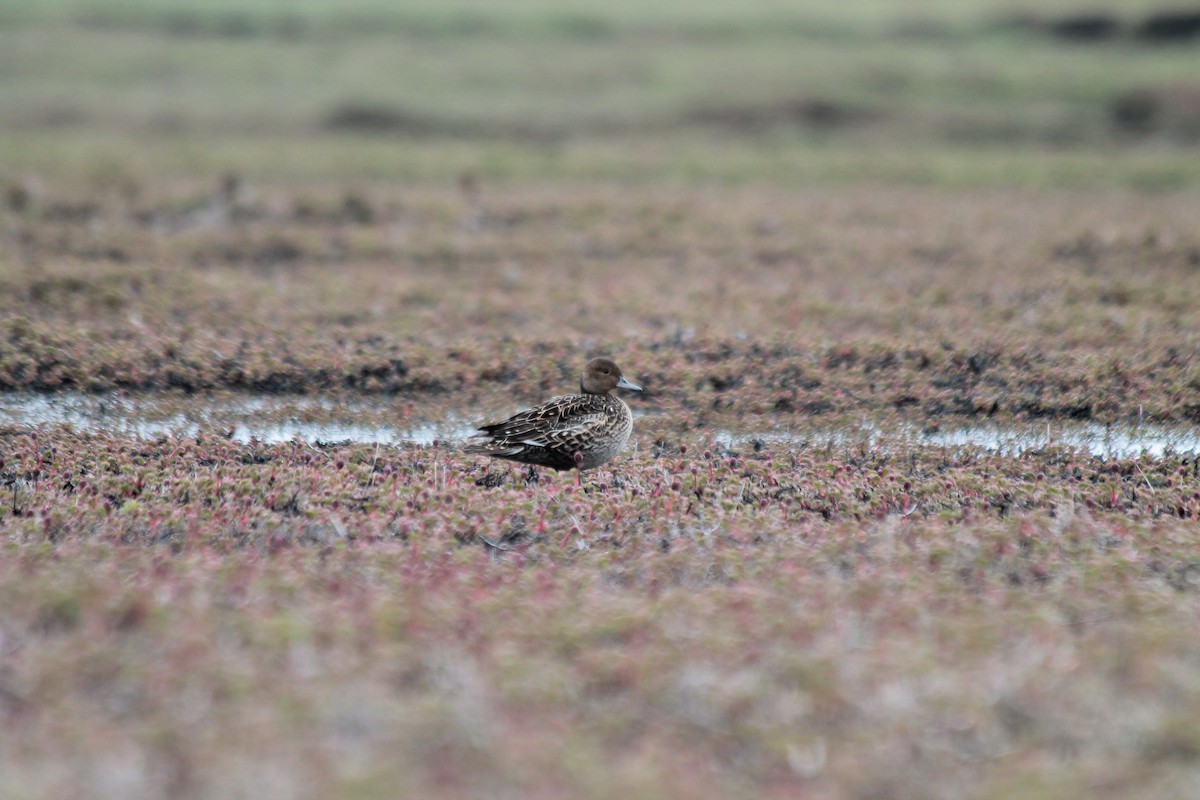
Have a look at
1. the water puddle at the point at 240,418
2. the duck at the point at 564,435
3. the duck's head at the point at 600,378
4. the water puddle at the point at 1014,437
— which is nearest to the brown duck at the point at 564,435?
the duck at the point at 564,435

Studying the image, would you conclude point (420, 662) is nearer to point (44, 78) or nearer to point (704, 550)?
point (704, 550)

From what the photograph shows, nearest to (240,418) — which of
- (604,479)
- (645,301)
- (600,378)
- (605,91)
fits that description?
→ (600,378)

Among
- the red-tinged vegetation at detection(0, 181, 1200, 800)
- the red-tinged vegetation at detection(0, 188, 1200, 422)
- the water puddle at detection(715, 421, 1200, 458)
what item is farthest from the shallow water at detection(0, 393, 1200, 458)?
the red-tinged vegetation at detection(0, 188, 1200, 422)

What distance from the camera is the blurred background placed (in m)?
31.5

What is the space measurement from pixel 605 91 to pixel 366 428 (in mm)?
31391

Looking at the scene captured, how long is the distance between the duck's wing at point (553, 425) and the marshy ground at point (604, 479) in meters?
0.41

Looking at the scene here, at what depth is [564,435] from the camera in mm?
10281

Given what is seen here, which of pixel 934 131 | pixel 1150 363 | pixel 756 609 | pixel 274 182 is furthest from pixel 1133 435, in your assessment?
pixel 934 131

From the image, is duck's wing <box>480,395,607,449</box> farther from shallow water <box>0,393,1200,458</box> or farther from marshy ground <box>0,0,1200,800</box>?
shallow water <box>0,393,1200,458</box>

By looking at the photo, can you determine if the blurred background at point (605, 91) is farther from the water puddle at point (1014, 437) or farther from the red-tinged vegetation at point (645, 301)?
the water puddle at point (1014, 437)

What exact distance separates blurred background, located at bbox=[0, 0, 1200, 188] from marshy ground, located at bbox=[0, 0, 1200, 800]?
59 cm

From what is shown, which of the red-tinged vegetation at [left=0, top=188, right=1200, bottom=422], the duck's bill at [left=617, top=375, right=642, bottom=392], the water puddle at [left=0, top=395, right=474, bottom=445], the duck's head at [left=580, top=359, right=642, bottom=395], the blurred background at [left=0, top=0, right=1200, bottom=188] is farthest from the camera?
the blurred background at [left=0, top=0, right=1200, bottom=188]

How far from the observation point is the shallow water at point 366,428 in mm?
11930

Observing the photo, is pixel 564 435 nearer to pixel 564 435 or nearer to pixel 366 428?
pixel 564 435
